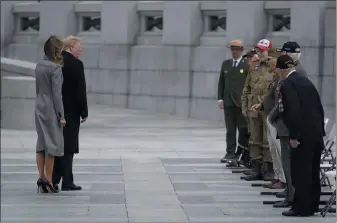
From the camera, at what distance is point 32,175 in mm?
15422

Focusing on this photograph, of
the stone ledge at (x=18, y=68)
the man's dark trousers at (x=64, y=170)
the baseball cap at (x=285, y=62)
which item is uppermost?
the baseball cap at (x=285, y=62)

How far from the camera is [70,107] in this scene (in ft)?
45.6

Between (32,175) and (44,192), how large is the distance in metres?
1.61

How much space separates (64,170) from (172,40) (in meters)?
12.2

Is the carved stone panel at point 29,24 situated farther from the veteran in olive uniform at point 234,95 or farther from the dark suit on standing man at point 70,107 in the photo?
the dark suit on standing man at point 70,107

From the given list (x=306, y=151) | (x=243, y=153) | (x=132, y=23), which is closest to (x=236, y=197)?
(x=306, y=151)

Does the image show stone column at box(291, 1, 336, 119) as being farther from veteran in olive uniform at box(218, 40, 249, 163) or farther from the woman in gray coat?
the woman in gray coat

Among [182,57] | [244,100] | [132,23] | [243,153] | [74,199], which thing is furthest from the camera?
[132,23]

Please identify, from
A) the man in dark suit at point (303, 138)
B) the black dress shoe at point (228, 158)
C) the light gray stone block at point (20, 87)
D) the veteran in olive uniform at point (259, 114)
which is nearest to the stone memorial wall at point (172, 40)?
the light gray stone block at point (20, 87)

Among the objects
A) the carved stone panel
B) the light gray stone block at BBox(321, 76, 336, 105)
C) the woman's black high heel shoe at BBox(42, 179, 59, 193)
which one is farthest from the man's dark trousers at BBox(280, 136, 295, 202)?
the carved stone panel

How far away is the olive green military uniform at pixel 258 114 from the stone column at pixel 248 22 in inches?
361

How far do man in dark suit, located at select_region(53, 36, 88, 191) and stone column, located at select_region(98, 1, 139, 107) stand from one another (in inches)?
507

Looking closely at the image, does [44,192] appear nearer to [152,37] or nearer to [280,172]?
[280,172]

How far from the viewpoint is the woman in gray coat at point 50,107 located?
13.6 metres
